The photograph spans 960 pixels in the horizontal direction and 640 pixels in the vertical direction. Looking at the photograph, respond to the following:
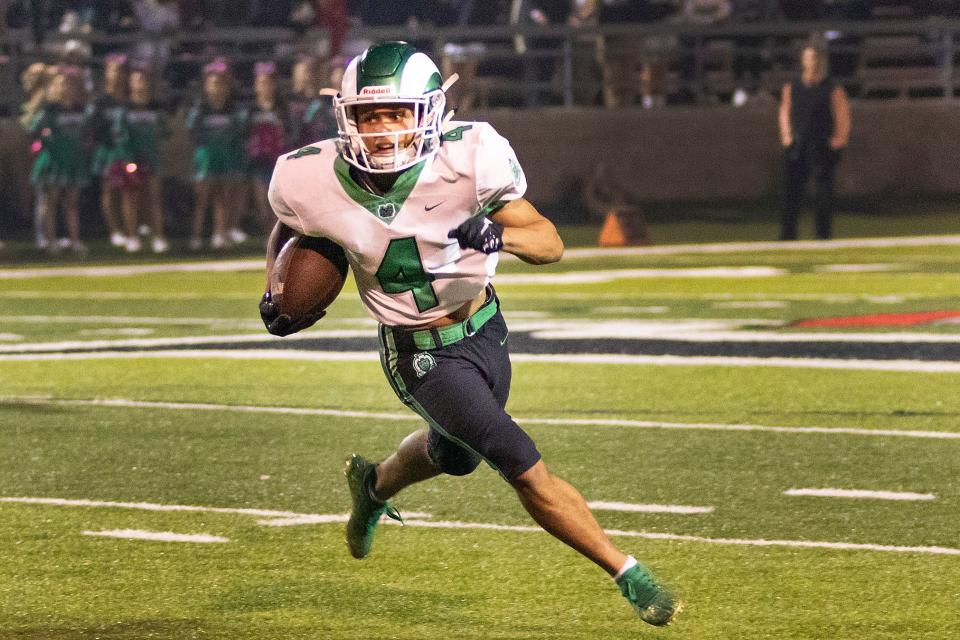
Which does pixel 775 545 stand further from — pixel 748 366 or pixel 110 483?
pixel 748 366

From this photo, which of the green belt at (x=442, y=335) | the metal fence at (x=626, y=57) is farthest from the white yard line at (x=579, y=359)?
the metal fence at (x=626, y=57)

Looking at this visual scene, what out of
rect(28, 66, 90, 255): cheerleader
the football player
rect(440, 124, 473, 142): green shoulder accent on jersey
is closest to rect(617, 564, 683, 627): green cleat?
the football player

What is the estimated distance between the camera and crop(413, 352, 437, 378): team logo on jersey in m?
5.07

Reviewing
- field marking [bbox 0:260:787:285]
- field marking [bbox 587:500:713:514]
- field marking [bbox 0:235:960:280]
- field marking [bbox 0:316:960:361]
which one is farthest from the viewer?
field marking [bbox 0:235:960:280]

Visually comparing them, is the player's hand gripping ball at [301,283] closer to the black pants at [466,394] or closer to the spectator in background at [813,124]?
the black pants at [466,394]

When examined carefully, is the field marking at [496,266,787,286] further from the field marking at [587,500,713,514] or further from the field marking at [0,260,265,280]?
the field marking at [587,500,713,514]

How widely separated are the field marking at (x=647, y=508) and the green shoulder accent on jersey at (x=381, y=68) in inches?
84.2

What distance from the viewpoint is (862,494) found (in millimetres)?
6754

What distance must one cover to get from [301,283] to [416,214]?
0.36 meters

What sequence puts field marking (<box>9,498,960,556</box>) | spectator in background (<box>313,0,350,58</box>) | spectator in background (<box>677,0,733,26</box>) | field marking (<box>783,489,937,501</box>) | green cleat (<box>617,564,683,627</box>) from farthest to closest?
spectator in background (<box>677,0,733,26</box>) < spectator in background (<box>313,0,350,58</box>) < field marking (<box>783,489,937,501</box>) < field marking (<box>9,498,960,556</box>) < green cleat (<box>617,564,683,627</box>)

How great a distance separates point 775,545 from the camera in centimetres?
595

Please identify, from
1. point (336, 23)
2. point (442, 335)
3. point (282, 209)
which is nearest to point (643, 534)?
point (442, 335)

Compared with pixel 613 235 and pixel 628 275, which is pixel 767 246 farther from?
pixel 628 275

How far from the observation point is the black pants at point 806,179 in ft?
58.3
